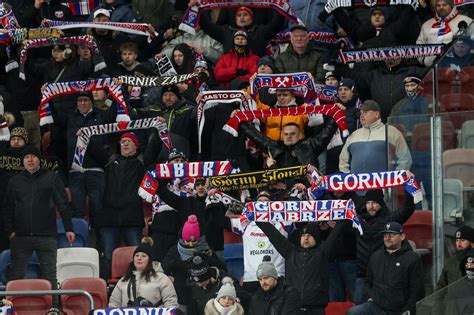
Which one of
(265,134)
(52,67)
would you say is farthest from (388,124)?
(52,67)

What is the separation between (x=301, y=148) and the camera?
22.7 m

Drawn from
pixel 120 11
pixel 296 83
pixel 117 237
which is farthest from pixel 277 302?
pixel 120 11

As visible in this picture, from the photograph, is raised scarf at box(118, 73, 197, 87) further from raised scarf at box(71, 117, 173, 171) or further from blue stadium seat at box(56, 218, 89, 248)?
blue stadium seat at box(56, 218, 89, 248)

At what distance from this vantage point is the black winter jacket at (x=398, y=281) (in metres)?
20.2

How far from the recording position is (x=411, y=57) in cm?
2458

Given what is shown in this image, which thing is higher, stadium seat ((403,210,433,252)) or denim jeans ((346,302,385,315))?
stadium seat ((403,210,433,252))

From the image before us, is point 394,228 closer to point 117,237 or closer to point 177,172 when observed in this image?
point 177,172

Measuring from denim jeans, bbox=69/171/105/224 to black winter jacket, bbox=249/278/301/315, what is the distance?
150 inches

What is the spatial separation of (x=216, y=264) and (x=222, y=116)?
10.8ft

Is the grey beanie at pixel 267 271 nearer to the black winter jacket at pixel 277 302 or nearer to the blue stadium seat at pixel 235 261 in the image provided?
the black winter jacket at pixel 277 302

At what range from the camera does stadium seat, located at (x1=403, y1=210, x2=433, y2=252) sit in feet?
67.7

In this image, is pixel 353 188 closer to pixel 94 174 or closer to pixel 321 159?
pixel 321 159

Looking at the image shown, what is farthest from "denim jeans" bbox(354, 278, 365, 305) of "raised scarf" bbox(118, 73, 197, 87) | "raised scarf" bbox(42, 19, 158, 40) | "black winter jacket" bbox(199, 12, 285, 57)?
"raised scarf" bbox(42, 19, 158, 40)

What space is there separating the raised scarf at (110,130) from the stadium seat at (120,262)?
1.98 meters
